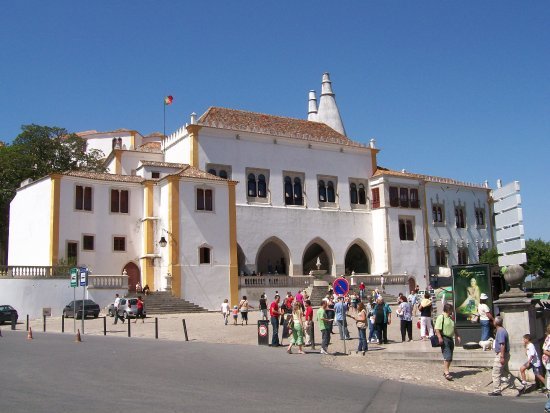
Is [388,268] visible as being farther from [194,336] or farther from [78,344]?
[78,344]

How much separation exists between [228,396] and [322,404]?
1.56m

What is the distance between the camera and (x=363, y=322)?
18000 mm

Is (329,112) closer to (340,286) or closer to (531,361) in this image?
(340,286)

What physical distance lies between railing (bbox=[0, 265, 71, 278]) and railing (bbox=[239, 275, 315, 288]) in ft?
36.2

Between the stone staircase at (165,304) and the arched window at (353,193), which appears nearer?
the stone staircase at (165,304)

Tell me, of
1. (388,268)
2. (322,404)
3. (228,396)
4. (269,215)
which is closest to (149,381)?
(228,396)

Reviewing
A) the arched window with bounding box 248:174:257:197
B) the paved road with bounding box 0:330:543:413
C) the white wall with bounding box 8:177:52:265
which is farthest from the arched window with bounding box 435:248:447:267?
the paved road with bounding box 0:330:543:413

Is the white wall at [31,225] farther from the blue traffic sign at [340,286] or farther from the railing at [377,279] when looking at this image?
the blue traffic sign at [340,286]

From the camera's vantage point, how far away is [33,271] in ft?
114

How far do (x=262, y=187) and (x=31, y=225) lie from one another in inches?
614

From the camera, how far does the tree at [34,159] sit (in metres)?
46.3

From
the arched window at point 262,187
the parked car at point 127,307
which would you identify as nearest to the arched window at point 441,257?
the arched window at point 262,187

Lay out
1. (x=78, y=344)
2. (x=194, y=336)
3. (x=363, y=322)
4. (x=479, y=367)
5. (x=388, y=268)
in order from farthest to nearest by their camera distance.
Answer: (x=388, y=268), (x=194, y=336), (x=78, y=344), (x=363, y=322), (x=479, y=367)

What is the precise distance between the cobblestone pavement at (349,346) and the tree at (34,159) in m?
16.9
